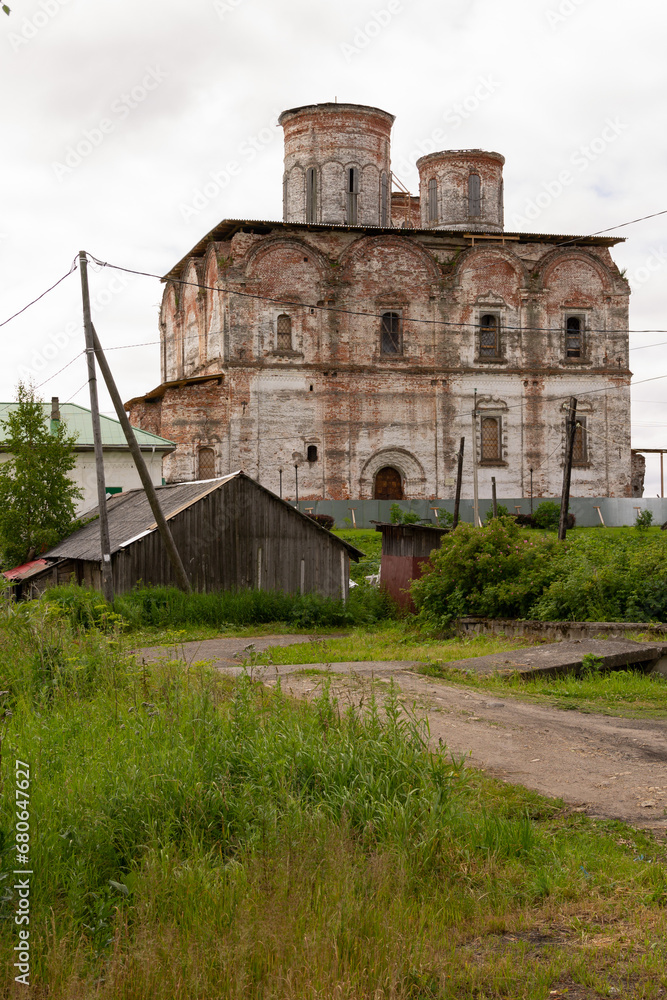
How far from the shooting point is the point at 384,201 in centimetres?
3991

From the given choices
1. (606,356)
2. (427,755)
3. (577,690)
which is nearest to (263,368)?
(606,356)

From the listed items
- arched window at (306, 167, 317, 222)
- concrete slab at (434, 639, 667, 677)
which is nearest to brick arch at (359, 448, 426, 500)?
arched window at (306, 167, 317, 222)

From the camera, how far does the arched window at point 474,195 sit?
41688mm

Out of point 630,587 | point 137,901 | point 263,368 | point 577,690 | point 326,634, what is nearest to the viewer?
point 137,901

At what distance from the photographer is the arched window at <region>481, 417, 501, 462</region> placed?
37.8m

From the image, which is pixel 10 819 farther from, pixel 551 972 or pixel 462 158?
pixel 462 158

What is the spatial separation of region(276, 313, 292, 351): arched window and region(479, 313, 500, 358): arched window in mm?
7688

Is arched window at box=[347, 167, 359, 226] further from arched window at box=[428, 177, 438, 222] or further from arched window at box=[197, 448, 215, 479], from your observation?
arched window at box=[197, 448, 215, 479]

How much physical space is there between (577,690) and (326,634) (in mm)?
8279

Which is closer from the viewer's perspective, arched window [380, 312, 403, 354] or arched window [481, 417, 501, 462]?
arched window [380, 312, 403, 354]

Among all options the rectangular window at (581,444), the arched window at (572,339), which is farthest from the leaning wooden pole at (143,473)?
the arched window at (572,339)

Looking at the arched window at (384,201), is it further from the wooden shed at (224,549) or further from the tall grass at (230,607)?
the tall grass at (230,607)

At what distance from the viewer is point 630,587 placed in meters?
13.8

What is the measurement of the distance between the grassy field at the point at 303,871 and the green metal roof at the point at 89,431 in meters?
24.2
